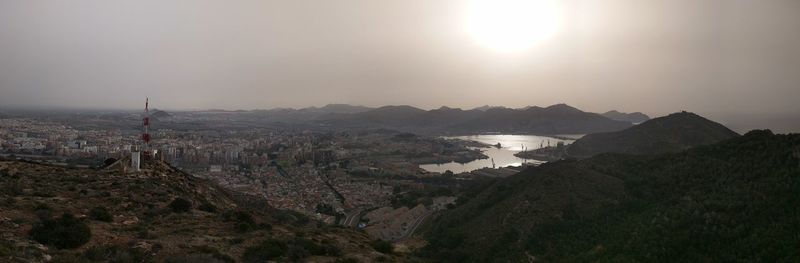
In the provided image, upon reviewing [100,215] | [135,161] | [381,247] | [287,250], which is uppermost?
[135,161]

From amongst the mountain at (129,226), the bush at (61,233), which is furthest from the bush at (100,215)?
the bush at (61,233)

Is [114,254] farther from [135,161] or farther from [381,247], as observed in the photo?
[135,161]

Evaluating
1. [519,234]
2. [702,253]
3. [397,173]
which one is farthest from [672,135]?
[702,253]

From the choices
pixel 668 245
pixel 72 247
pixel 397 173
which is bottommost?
pixel 397 173

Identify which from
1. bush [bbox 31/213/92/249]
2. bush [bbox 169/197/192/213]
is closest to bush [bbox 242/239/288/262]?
bush [bbox 31/213/92/249]

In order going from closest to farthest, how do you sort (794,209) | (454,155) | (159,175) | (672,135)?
1. (794,209)
2. (159,175)
3. (672,135)
4. (454,155)

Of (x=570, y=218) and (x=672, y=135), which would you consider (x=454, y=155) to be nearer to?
(x=672, y=135)

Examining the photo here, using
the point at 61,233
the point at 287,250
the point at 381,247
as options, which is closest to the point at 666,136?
the point at 381,247

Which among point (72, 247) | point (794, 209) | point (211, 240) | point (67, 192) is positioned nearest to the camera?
point (72, 247)
